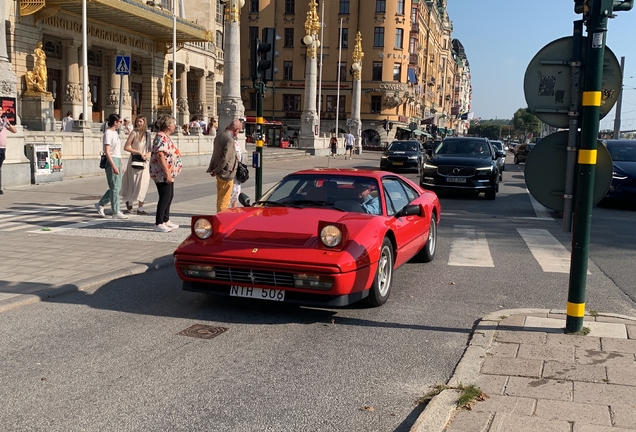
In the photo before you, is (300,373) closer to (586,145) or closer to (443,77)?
(586,145)

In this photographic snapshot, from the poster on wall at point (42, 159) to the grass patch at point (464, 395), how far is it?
49.1ft

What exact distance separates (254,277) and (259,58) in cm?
629

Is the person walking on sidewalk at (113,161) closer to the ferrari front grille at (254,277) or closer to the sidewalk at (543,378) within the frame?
the ferrari front grille at (254,277)

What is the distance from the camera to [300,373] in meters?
4.52

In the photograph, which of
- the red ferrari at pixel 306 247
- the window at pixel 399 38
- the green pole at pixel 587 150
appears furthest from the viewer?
the window at pixel 399 38

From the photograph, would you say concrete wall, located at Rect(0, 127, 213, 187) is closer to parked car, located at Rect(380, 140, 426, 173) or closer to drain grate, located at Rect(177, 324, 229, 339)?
parked car, located at Rect(380, 140, 426, 173)

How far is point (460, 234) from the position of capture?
11.4 meters

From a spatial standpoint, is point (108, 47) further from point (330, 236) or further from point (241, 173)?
point (330, 236)

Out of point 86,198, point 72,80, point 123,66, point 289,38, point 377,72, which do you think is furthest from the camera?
point 289,38

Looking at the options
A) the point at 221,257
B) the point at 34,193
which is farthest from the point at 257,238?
the point at 34,193

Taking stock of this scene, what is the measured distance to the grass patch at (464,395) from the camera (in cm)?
379

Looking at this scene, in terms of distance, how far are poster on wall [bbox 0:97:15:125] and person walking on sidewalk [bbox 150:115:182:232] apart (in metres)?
7.20

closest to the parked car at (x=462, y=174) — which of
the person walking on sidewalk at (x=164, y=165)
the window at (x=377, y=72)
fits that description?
the person walking on sidewalk at (x=164, y=165)

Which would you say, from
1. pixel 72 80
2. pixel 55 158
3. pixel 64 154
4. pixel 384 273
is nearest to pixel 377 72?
pixel 72 80
